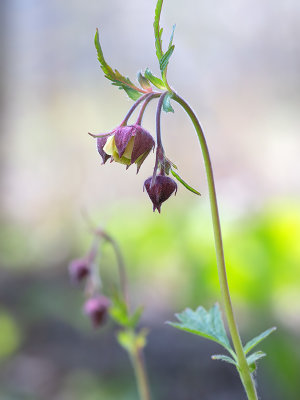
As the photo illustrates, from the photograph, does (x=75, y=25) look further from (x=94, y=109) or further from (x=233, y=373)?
(x=233, y=373)

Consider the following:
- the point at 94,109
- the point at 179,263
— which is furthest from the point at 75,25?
the point at 179,263

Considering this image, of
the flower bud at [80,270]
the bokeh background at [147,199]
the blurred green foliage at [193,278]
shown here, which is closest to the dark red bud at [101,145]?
the bokeh background at [147,199]

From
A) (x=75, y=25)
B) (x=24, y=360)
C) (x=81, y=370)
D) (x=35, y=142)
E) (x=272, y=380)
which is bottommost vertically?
(x=272, y=380)

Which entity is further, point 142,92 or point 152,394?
point 152,394

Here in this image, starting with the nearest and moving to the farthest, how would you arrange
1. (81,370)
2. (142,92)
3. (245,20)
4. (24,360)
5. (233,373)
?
(142,92) < (233,373) < (81,370) < (24,360) < (245,20)

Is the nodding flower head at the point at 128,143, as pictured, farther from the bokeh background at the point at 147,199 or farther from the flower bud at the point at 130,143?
the bokeh background at the point at 147,199

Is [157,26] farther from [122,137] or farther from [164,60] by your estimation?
[122,137]
